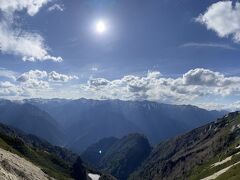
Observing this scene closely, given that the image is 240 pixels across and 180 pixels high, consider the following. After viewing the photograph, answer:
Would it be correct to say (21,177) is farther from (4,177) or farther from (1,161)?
(4,177)

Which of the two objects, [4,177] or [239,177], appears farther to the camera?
[239,177]

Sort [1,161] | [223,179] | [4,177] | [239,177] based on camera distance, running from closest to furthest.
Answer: [4,177]
[1,161]
[239,177]
[223,179]

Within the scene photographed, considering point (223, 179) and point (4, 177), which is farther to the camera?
point (223, 179)

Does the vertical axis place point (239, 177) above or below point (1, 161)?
below

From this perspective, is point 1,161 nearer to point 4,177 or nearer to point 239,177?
point 4,177

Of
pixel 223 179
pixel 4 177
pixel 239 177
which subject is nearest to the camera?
pixel 4 177

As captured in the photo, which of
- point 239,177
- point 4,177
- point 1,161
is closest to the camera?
point 4,177

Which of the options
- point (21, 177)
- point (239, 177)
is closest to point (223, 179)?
point (239, 177)

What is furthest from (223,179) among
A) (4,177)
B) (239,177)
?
(4,177)

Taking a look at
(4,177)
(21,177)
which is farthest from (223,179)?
(4,177)
